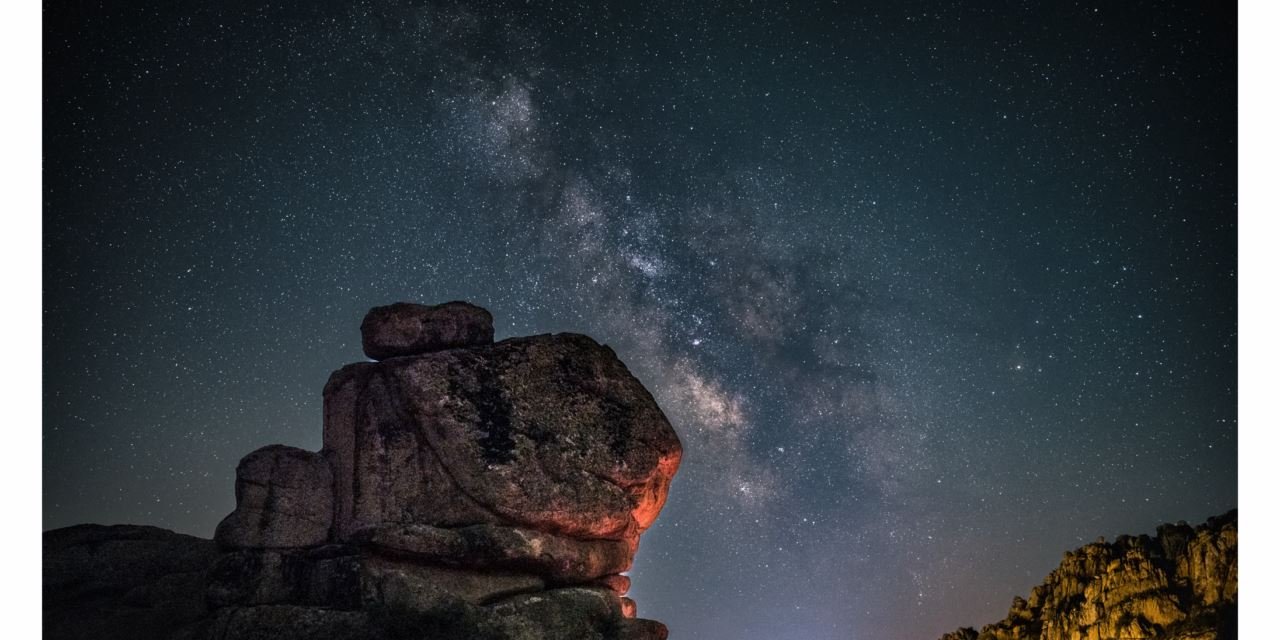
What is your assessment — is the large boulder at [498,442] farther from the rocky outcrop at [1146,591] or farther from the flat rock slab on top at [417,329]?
the rocky outcrop at [1146,591]

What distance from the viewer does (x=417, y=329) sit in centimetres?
2494

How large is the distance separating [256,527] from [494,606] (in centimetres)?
706

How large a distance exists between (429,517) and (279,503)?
14.0ft

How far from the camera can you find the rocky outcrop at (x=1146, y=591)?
29266mm

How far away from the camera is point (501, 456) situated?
22.8 meters

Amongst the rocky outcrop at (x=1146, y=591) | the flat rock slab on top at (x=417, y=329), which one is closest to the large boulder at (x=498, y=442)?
the flat rock slab on top at (x=417, y=329)

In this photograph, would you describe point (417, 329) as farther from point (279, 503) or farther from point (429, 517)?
point (279, 503)

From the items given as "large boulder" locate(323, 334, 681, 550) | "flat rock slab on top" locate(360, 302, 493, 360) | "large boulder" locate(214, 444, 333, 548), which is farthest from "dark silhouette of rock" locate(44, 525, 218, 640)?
"flat rock slab on top" locate(360, 302, 493, 360)

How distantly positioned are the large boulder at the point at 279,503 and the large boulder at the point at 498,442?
20.7 inches

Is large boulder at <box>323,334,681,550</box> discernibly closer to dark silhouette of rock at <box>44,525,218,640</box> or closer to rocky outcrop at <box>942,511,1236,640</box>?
dark silhouette of rock at <box>44,525,218,640</box>

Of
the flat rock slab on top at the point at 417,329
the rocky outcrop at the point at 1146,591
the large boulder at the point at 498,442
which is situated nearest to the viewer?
the large boulder at the point at 498,442

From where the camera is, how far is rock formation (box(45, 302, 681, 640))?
71.1 ft

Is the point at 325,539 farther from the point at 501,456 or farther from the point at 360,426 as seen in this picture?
the point at 501,456

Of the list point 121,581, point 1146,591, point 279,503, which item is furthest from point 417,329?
point 1146,591
